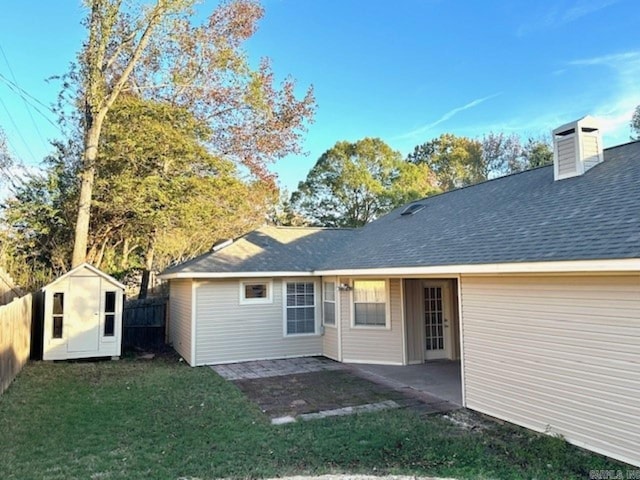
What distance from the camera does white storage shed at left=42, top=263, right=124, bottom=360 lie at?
407 inches

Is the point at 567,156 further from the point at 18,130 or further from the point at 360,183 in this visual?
the point at 360,183

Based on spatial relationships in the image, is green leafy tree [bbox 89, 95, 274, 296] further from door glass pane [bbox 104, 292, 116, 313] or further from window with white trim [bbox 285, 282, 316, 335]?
window with white trim [bbox 285, 282, 316, 335]

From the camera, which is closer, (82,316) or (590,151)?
(590,151)

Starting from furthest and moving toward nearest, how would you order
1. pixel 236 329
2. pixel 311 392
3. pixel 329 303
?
pixel 329 303, pixel 236 329, pixel 311 392

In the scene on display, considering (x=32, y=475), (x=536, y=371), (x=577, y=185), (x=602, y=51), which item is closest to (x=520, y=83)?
(x=602, y=51)

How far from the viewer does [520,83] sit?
1662 centimetres

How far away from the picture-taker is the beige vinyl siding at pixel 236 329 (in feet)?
34.1

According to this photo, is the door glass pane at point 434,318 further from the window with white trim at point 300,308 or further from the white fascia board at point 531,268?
the window with white trim at point 300,308

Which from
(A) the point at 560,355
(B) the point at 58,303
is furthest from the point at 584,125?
(B) the point at 58,303

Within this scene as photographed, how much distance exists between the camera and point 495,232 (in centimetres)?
681

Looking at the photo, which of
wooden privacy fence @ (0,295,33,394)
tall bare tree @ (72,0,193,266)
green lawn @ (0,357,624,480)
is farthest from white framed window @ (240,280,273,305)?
tall bare tree @ (72,0,193,266)

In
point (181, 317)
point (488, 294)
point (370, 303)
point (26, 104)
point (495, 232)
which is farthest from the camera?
point (26, 104)

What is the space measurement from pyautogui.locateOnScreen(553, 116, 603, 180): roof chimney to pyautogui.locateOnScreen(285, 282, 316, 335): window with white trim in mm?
6407

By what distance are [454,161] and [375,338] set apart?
22.7 meters
